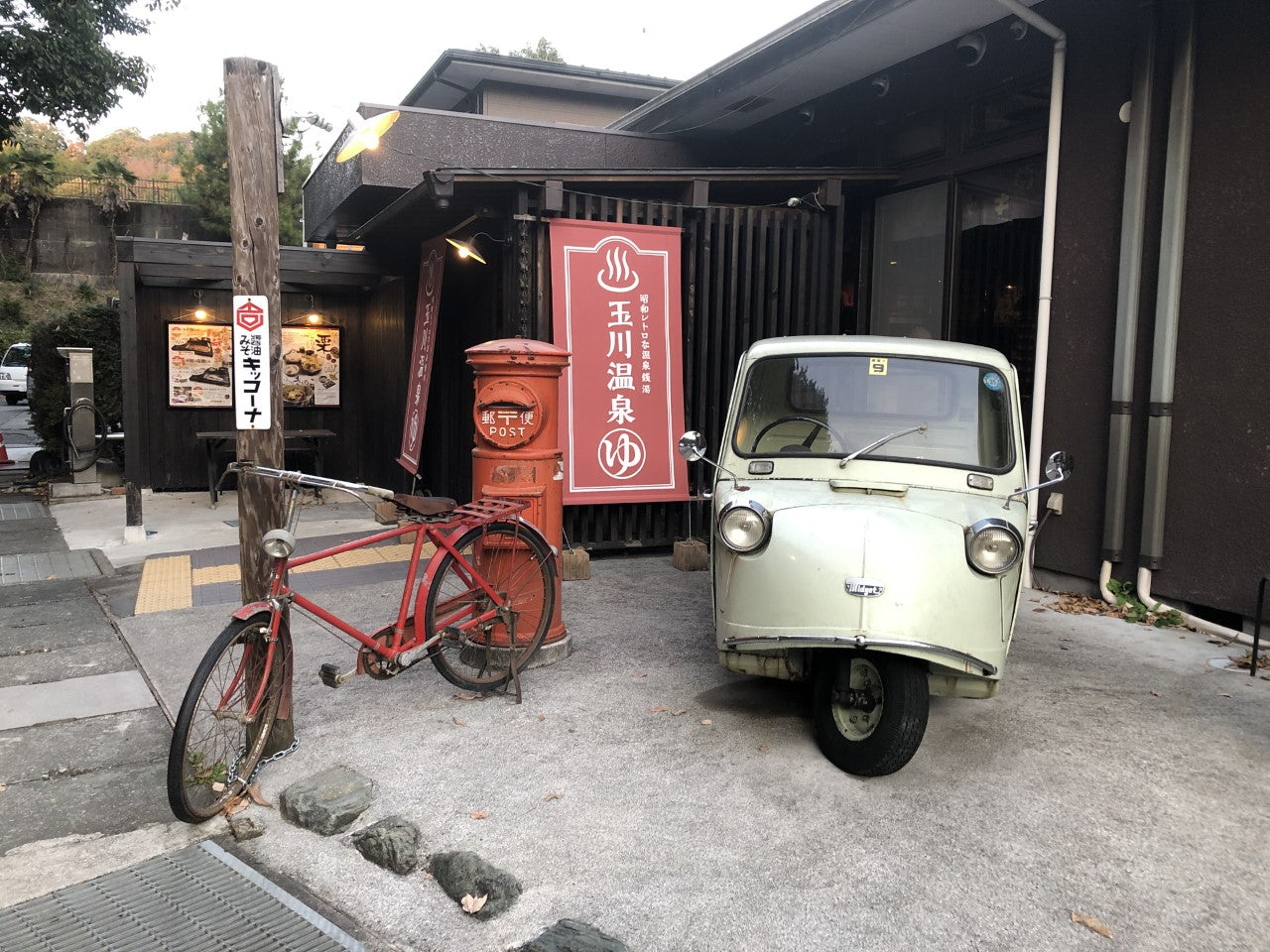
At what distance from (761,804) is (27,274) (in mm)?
39084

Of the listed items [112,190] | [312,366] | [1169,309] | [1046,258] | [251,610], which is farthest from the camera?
[112,190]

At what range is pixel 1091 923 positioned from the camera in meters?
2.97

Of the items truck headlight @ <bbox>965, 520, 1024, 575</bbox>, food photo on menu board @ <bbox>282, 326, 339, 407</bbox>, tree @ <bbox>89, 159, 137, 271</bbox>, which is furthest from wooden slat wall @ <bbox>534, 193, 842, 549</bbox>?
tree @ <bbox>89, 159, 137, 271</bbox>

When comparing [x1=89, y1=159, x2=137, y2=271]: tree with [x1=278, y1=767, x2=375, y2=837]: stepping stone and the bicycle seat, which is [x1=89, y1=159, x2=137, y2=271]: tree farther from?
[x1=278, y1=767, x2=375, y2=837]: stepping stone

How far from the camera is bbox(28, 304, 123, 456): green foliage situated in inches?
556

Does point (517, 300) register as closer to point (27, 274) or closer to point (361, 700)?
point (361, 700)

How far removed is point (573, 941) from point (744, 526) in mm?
1998

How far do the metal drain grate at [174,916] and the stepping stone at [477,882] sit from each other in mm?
392

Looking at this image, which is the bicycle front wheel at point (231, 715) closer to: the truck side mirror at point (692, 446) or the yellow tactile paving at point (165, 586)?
the truck side mirror at point (692, 446)

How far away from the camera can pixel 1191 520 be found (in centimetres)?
628

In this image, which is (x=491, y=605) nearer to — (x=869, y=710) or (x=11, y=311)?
(x=869, y=710)

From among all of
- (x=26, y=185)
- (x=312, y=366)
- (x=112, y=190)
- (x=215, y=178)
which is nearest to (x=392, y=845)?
(x=312, y=366)

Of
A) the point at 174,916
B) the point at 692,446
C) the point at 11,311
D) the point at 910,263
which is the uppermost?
the point at 11,311

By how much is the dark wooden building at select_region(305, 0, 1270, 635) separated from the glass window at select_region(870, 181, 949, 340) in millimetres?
28
